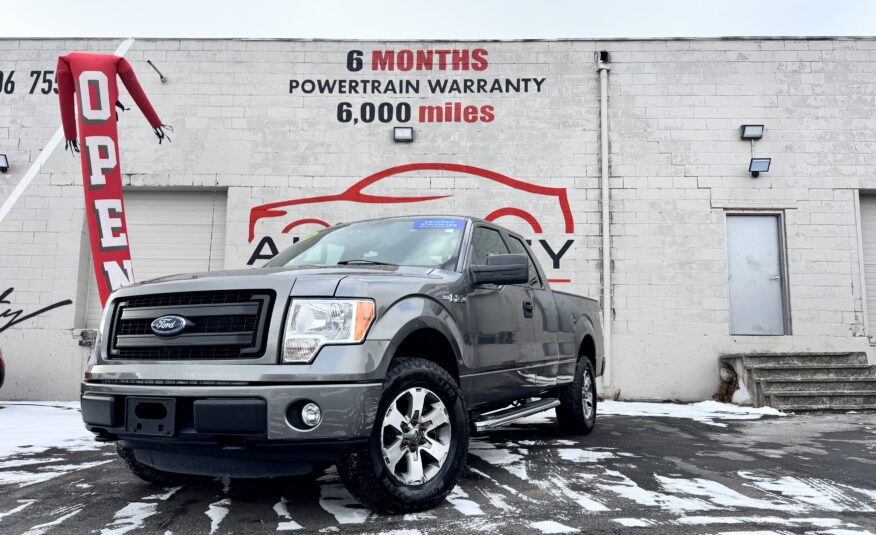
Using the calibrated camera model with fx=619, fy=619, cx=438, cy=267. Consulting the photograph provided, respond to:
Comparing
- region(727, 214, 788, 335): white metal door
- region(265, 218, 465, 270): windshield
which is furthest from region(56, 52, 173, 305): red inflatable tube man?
region(727, 214, 788, 335): white metal door

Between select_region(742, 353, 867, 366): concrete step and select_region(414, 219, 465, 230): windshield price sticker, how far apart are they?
6545mm

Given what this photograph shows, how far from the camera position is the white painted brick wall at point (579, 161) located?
32.2 ft

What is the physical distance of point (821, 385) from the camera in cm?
859

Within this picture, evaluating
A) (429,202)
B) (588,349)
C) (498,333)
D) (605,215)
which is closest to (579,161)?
(605,215)

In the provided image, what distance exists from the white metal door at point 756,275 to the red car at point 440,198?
273cm

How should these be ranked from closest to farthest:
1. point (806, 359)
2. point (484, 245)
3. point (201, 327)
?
point (201, 327), point (484, 245), point (806, 359)

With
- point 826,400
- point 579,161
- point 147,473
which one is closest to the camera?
point 147,473

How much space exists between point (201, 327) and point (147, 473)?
1289 millimetres

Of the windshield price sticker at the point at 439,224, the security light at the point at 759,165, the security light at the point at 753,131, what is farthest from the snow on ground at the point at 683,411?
the security light at the point at 753,131

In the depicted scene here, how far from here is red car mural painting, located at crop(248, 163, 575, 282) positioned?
10117 mm

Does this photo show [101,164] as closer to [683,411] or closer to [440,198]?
[440,198]

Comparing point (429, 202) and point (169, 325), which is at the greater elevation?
point (429, 202)

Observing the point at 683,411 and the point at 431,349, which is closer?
the point at 431,349

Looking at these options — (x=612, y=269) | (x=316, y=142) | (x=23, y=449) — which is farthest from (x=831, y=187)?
(x=23, y=449)
